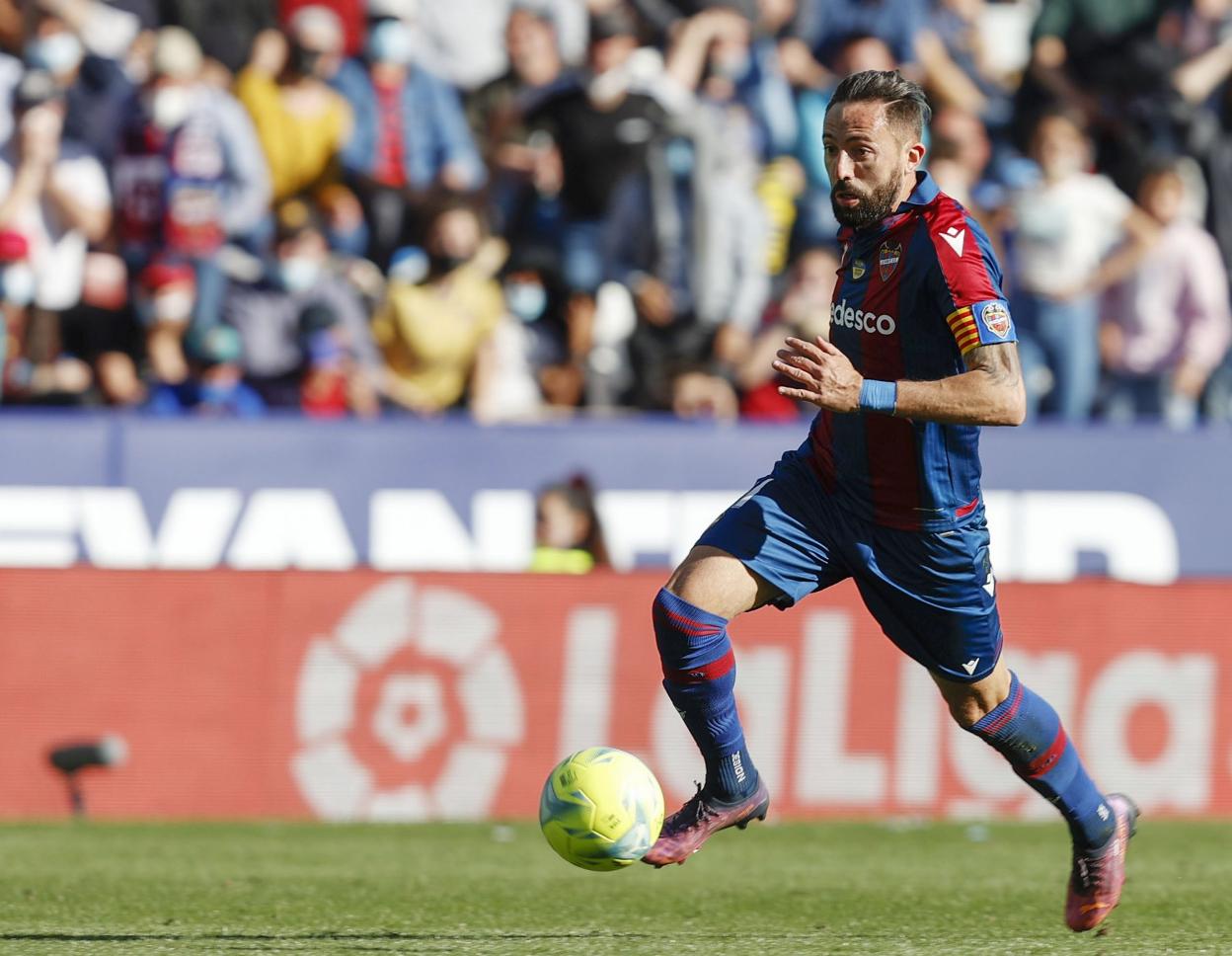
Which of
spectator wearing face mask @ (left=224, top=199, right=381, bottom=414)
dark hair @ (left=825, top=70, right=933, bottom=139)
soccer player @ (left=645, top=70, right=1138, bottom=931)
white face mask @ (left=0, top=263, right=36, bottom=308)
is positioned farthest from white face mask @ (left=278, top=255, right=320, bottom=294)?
dark hair @ (left=825, top=70, right=933, bottom=139)

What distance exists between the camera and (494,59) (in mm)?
14438

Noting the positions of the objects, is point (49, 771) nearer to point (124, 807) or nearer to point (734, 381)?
point (124, 807)

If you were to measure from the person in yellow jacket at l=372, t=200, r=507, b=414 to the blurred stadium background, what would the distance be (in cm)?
3

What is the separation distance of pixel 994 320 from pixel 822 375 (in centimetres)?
56

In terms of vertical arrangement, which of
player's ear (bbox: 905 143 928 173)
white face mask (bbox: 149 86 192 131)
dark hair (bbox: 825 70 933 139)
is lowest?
player's ear (bbox: 905 143 928 173)

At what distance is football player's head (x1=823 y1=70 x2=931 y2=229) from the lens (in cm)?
603

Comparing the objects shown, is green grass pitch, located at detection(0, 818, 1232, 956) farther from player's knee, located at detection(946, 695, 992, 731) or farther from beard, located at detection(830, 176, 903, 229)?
beard, located at detection(830, 176, 903, 229)

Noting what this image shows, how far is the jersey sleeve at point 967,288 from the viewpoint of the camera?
5.85 m

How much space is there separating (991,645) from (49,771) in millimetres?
5677

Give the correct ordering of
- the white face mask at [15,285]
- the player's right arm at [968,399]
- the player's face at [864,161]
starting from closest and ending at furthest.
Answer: the player's right arm at [968,399] < the player's face at [864,161] < the white face mask at [15,285]

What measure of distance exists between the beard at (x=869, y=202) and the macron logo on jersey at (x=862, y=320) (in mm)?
253

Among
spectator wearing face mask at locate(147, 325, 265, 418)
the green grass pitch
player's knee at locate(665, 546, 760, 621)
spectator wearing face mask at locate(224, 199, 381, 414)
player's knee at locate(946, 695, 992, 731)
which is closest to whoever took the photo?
player's knee at locate(665, 546, 760, 621)

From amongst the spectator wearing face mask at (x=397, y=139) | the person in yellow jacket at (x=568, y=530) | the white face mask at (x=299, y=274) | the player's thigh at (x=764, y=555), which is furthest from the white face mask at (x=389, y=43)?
the player's thigh at (x=764, y=555)

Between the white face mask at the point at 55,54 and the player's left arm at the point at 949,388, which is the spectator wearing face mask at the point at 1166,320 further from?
the player's left arm at the point at 949,388
